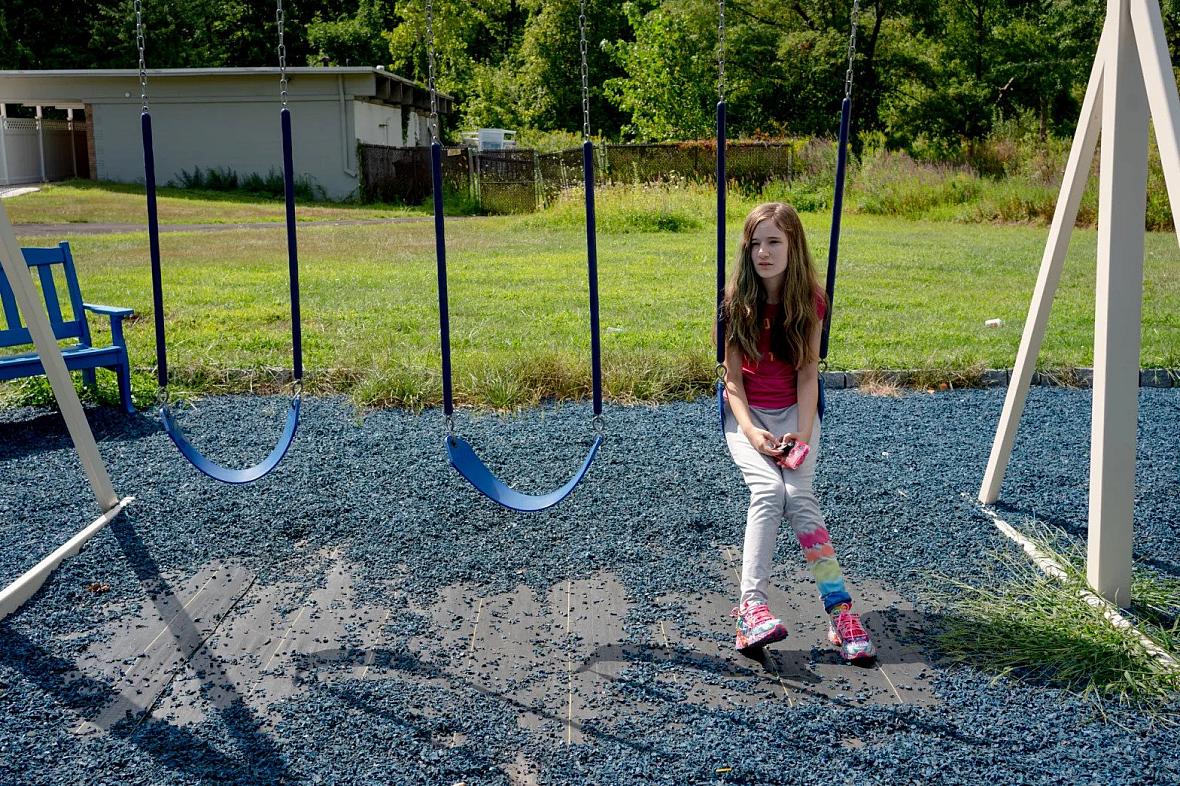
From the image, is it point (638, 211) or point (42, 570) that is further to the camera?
point (638, 211)

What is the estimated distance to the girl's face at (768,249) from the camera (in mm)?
3551

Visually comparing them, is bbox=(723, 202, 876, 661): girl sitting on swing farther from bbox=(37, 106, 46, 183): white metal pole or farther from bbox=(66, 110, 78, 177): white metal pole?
bbox=(66, 110, 78, 177): white metal pole

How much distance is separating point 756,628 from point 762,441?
0.60m

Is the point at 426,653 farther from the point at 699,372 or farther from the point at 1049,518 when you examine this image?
the point at 699,372

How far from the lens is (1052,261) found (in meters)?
4.23

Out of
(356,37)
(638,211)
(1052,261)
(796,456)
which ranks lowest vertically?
(796,456)

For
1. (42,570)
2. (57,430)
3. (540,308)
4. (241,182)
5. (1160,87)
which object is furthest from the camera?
(241,182)

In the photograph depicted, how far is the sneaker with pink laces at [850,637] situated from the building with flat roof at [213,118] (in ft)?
75.6

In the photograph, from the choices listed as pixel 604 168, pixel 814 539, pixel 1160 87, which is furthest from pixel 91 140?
pixel 1160 87

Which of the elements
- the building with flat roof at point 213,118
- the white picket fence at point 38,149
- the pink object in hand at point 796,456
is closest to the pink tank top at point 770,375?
the pink object in hand at point 796,456

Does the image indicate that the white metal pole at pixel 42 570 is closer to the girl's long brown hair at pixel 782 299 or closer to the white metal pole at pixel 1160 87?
the girl's long brown hair at pixel 782 299

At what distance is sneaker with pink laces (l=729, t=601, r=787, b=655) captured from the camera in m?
3.26

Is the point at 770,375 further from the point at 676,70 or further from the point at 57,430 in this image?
the point at 676,70

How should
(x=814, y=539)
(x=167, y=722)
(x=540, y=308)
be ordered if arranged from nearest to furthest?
(x=167, y=722) → (x=814, y=539) → (x=540, y=308)
